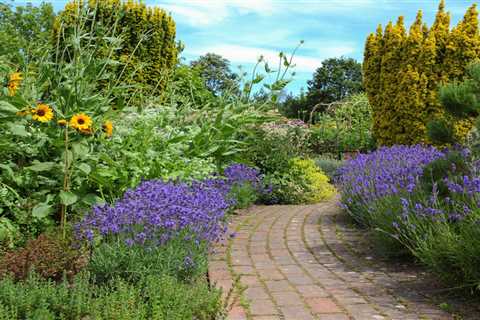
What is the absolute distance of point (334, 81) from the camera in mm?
41938

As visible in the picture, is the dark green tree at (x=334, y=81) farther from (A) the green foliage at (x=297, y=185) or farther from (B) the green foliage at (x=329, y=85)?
(A) the green foliage at (x=297, y=185)

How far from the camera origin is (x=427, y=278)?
3928 mm

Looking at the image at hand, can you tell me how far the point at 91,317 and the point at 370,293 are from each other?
73.0 inches

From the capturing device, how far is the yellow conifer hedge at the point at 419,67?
969 centimetres

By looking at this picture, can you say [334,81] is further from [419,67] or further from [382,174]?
[382,174]

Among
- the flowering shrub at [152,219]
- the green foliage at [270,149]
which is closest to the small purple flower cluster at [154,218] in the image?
the flowering shrub at [152,219]

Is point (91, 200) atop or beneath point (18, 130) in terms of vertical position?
beneath

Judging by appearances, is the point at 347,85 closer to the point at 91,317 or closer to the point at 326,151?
the point at 326,151

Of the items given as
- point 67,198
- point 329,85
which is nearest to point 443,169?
point 67,198

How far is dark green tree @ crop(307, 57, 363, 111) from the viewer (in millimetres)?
40281

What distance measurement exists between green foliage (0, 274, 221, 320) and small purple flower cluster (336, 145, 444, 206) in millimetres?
2197

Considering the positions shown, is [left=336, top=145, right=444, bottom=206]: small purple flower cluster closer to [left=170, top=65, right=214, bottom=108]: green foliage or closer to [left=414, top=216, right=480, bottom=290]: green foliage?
[left=414, top=216, right=480, bottom=290]: green foliage

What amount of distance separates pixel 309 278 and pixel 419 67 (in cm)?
733

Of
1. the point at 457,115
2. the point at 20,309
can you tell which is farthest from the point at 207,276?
the point at 457,115
